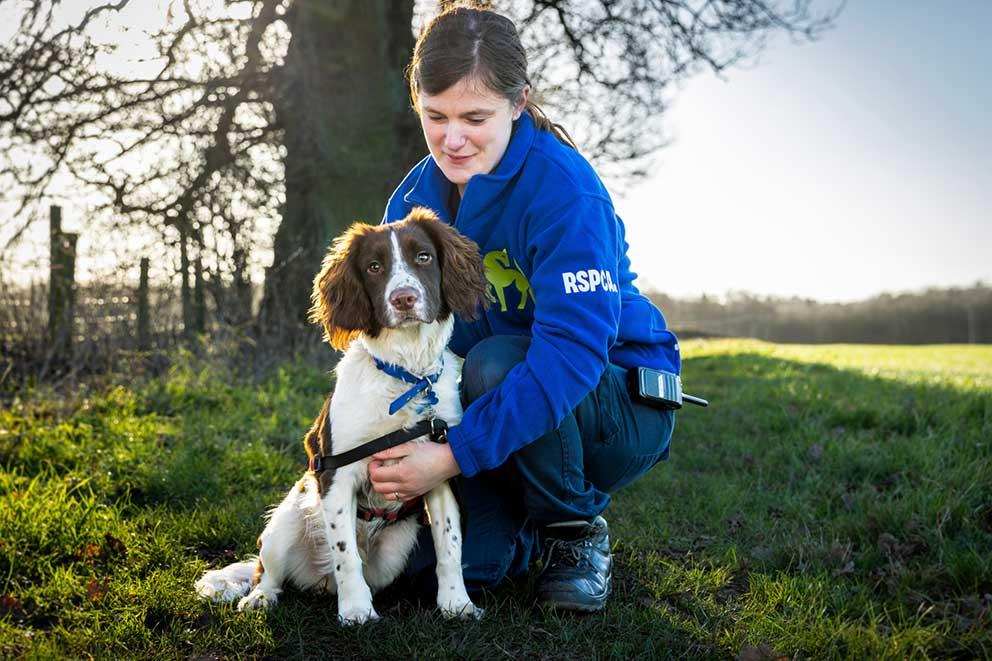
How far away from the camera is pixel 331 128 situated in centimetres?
949

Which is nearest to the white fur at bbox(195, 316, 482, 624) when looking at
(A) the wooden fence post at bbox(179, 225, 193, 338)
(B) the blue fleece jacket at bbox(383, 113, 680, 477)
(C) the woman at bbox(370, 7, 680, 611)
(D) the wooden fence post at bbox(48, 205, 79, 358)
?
(C) the woman at bbox(370, 7, 680, 611)

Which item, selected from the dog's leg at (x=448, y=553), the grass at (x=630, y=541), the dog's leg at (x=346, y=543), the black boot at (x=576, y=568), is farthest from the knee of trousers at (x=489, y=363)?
the grass at (x=630, y=541)

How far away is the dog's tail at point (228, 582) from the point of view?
2.94 m

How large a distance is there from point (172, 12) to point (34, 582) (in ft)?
25.1

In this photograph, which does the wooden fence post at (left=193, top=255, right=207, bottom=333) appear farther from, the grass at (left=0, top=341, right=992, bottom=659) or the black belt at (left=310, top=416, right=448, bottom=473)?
the black belt at (left=310, top=416, right=448, bottom=473)

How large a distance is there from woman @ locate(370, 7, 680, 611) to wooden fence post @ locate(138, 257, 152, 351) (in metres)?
5.55

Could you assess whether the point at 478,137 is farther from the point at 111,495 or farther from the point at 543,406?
the point at 111,495

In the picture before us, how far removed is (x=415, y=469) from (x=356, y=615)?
532 mm

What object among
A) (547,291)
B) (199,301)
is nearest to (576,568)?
(547,291)

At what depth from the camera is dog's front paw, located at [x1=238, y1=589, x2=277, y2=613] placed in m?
2.83

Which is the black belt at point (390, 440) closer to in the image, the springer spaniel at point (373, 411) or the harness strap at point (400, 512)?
the springer spaniel at point (373, 411)

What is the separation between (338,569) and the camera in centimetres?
280

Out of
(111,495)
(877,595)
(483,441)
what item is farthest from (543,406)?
(111,495)

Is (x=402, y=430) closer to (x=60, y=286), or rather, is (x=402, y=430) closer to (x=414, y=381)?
(x=414, y=381)
